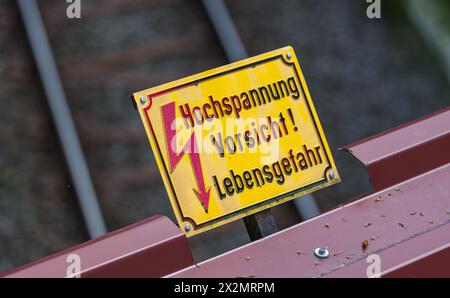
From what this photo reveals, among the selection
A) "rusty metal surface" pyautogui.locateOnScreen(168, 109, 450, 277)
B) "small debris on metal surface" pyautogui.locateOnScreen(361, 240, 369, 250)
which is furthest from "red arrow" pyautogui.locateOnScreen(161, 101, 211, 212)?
"small debris on metal surface" pyautogui.locateOnScreen(361, 240, 369, 250)

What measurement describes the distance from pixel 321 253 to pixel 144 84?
1441mm

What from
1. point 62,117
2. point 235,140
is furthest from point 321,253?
point 62,117

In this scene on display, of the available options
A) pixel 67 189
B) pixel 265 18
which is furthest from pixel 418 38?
pixel 67 189

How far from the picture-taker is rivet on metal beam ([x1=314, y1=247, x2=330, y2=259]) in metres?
1.03

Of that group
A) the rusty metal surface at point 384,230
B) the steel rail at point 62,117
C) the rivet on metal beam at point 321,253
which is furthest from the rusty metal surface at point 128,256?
the steel rail at point 62,117

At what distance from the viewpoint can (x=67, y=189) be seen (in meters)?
2.09

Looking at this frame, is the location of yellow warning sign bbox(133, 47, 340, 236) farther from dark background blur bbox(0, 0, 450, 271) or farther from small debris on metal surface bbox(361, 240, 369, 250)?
dark background blur bbox(0, 0, 450, 271)

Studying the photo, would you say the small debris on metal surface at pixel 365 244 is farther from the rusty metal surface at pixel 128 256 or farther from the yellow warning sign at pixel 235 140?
the rusty metal surface at pixel 128 256

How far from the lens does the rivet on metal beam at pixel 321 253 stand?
3.37ft

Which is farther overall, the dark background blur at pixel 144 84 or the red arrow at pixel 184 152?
the dark background blur at pixel 144 84

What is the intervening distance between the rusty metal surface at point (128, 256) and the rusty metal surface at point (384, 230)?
3 cm

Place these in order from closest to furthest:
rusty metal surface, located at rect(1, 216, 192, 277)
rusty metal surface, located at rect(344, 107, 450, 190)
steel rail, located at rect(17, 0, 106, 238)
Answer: rusty metal surface, located at rect(1, 216, 192, 277), rusty metal surface, located at rect(344, 107, 450, 190), steel rail, located at rect(17, 0, 106, 238)

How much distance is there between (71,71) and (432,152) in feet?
4.87

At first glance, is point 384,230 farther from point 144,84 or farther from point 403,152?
point 144,84
